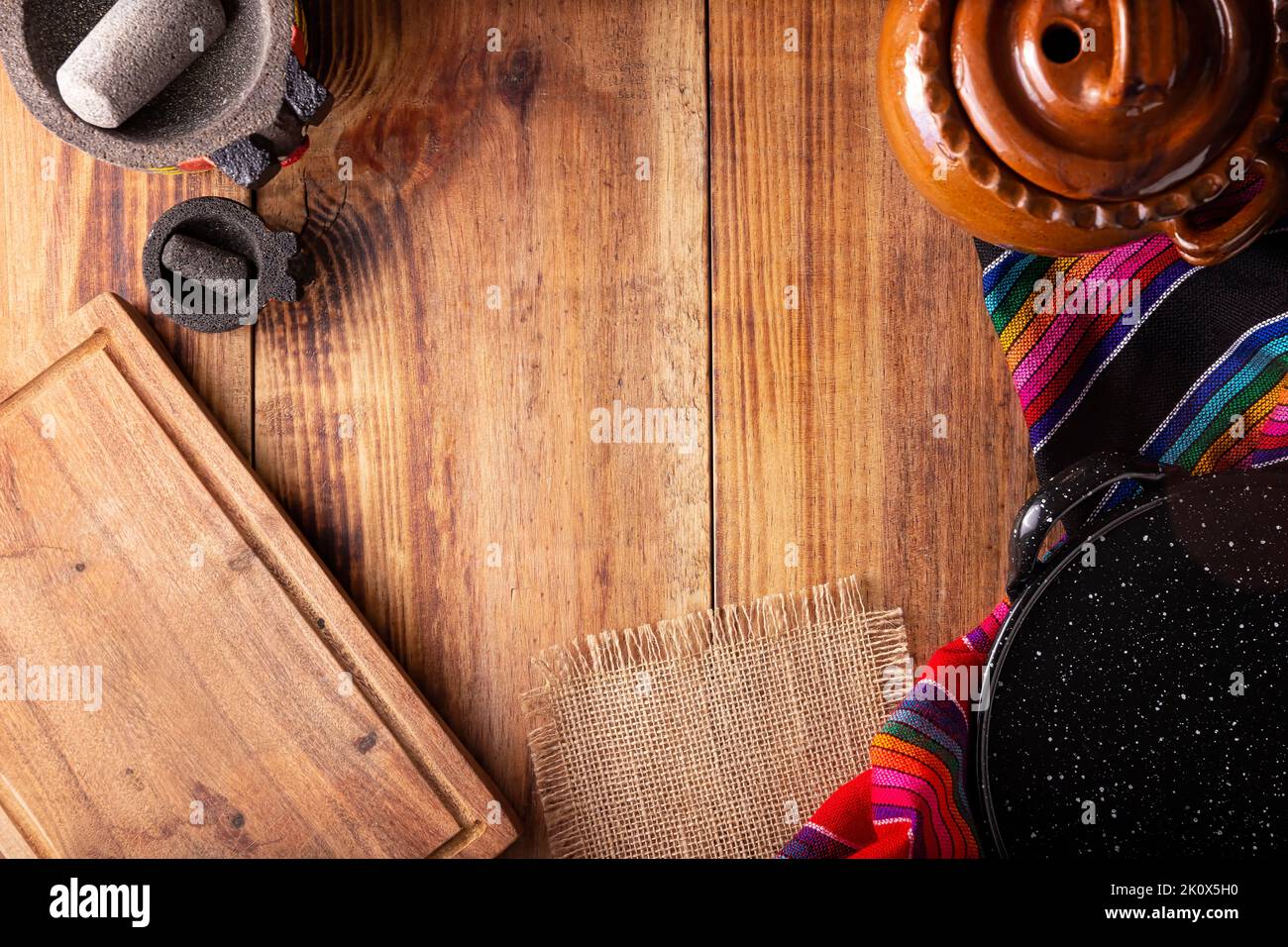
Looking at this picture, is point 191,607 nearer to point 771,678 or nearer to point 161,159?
point 161,159

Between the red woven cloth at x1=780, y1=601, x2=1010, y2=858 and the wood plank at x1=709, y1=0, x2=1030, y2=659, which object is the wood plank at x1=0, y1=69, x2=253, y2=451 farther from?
the red woven cloth at x1=780, y1=601, x2=1010, y2=858

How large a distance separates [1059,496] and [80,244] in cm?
68

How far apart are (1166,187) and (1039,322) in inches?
7.3

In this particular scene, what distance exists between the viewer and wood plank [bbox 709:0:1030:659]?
0.71m

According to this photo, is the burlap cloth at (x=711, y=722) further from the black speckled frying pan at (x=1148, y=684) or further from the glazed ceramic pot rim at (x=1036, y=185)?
the glazed ceramic pot rim at (x=1036, y=185)

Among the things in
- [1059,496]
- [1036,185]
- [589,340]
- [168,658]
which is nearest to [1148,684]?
[1059,496]

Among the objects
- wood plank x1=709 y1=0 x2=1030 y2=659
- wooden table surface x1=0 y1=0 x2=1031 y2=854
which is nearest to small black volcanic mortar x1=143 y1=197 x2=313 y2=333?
wooden table surface x1=0 y1=0 x2=1031 y2=854

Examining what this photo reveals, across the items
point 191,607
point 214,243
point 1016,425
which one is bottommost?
point 191,607

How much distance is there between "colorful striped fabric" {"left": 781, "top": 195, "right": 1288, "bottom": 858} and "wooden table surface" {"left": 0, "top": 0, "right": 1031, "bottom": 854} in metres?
0.06

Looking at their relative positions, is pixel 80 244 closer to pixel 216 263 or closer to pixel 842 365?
pixel 216 263

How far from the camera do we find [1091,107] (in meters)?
0.44

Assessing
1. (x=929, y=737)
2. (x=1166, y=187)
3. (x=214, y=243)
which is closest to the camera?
(x=1166, y=187)

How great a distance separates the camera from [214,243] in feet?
2.20

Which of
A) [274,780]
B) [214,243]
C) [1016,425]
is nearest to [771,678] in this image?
[1016,425]
